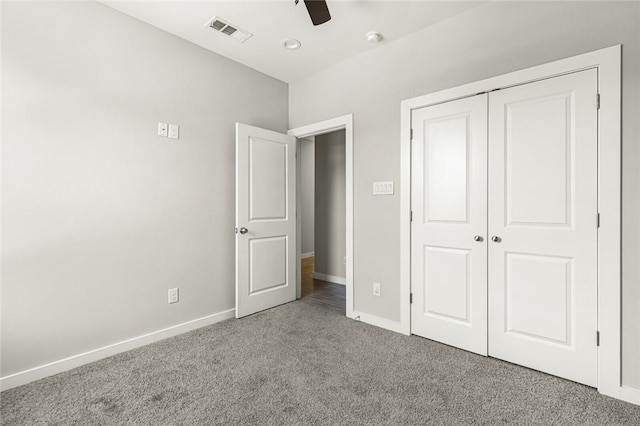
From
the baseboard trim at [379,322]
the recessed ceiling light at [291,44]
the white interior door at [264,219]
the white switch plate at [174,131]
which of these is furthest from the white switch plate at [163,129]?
the baseboard trim at [379,322]

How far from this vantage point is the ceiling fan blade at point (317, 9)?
1.74 meters

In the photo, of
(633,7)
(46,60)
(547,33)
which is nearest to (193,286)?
(46,60)

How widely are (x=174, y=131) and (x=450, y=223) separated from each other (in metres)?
2.50

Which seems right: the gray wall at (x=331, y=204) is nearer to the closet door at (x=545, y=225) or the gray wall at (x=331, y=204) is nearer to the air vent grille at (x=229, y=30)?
the air vent grille at (x=229, y=30)

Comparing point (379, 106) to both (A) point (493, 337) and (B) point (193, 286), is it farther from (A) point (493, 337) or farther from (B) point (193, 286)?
(B) point (193, 286)

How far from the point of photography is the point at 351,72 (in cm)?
310

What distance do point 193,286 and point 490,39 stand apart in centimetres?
321

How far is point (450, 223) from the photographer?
2473 mm

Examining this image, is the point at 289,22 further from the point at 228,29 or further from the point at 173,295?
the point at 173,295

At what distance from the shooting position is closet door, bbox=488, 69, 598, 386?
Answer: 6.21 feet

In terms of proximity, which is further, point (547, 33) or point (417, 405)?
point (547, 33)

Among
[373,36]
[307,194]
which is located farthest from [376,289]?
[307,194]

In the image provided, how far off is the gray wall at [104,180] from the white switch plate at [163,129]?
4cm

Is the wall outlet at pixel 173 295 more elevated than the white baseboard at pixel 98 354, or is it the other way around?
the wall outlet at pixel 173 295
